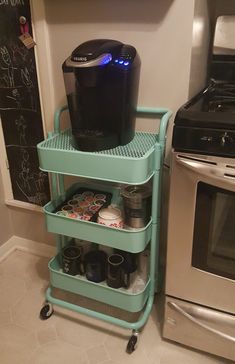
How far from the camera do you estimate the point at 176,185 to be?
42.2 inches

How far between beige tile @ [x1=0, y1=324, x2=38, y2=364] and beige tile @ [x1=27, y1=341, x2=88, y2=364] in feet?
0.11

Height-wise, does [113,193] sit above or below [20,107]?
below

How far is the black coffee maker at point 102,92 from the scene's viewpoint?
1046 millimetres

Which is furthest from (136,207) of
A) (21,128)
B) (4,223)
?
(4,223)

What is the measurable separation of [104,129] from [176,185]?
33 centimetres

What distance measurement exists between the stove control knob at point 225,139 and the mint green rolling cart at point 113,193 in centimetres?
25

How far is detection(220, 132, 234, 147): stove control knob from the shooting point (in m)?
0.97

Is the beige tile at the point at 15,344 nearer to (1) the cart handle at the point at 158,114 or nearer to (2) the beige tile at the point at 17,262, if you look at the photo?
(2) the beige tile at the point at 17,262

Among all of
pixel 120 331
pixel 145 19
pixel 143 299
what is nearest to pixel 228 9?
pixel 145 19

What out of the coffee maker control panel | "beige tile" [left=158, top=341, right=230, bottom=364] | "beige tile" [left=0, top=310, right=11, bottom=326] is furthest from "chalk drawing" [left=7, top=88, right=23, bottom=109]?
"beige tile" [left=158, top=341, right=230, bottom=364]

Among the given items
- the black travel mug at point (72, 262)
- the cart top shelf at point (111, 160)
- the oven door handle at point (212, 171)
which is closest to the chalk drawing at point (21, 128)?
the cart top shelf at point (111, 160)

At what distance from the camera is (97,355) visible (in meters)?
1.35

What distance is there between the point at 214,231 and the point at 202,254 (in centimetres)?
10

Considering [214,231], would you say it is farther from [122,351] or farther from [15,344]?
[15,344]
